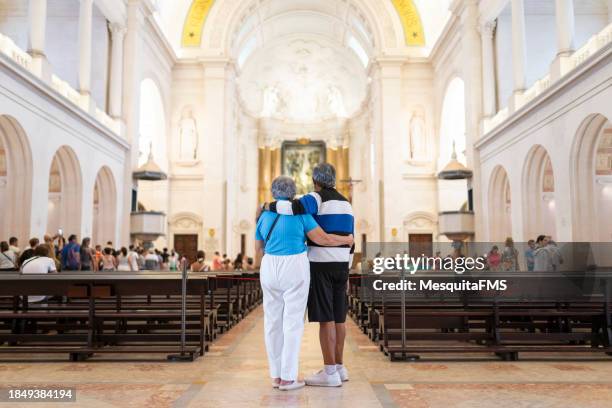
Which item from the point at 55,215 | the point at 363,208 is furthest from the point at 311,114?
the point at 55,215

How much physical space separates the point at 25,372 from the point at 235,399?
6.95 ft

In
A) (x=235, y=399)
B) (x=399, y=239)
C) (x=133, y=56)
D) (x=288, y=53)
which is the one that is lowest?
(x=235, y=399)

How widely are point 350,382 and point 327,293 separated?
0.80 m

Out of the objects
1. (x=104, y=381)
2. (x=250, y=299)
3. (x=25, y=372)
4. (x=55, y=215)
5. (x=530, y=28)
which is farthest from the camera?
(x=530, y=28)

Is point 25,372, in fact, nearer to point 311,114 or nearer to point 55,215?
point 55,215

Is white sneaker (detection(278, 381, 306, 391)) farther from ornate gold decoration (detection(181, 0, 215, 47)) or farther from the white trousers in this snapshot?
ornate gold decoration (detection(181, 0, 215, 47))

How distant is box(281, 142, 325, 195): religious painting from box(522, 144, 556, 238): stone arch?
21.0 m

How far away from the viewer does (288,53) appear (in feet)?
117

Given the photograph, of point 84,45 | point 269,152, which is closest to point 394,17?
point 269,152

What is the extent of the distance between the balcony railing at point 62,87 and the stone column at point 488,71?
495 inches

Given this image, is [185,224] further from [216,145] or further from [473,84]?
[473,84]

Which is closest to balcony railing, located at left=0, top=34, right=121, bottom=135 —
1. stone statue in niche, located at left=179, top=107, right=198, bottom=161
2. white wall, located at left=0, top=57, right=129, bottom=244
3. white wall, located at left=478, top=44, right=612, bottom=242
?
white wall, located at left=0, top=57, right=129, bottom=244

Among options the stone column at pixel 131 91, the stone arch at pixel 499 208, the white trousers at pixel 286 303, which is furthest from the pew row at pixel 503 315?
the stone column at pixel 131 91

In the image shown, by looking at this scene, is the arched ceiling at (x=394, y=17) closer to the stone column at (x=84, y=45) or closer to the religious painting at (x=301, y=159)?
the stone column at (x=84, y=45)
